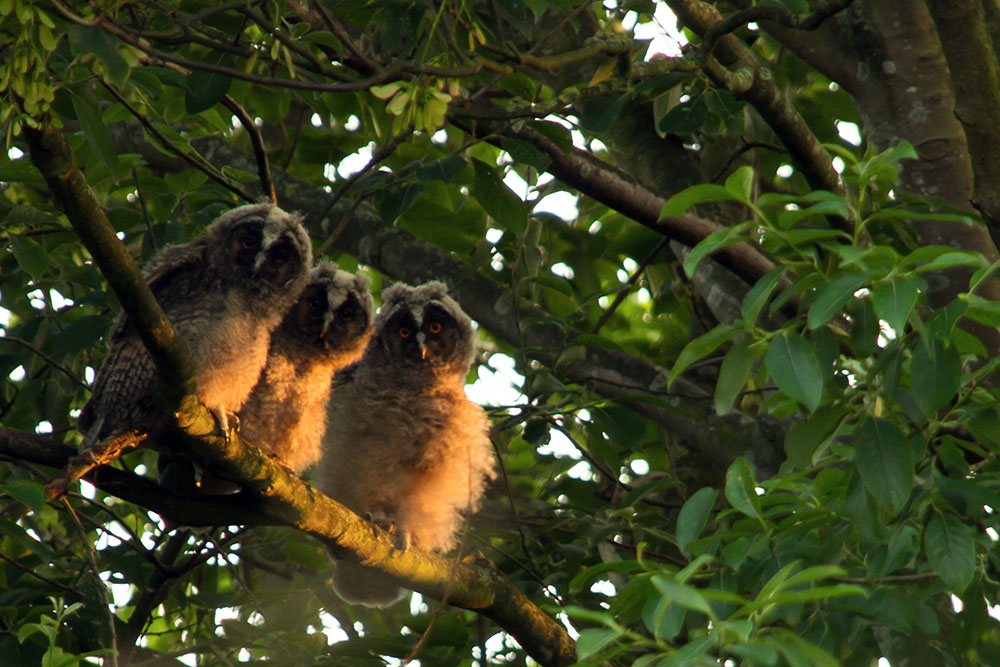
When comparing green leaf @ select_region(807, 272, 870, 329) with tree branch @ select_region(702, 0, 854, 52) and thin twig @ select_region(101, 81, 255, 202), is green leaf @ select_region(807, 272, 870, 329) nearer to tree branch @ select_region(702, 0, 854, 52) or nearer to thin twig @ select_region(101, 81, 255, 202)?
tree branch @ select_region(702, 0, 854, 52)

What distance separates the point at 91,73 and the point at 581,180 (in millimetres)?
1887

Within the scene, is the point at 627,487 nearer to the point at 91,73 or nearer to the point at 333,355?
the point at 333,355

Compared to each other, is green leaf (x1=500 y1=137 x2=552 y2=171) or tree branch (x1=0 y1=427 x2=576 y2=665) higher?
green leaf (x1=500 y1=137 x2=552 y2=171)

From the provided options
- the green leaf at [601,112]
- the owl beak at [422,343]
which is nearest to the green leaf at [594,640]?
the green leaf at [601,112]

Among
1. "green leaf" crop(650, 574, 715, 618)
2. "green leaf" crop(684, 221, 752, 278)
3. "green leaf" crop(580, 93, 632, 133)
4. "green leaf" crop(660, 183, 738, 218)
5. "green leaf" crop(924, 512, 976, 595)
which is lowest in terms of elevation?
"green leaf" crop(650, 574, 715, 618)

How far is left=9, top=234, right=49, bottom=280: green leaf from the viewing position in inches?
124

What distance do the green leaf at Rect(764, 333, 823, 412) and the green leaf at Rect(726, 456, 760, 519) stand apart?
0.92ft

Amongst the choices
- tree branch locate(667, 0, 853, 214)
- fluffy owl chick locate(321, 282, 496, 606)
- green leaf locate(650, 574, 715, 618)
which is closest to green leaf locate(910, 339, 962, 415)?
green leaf locate(650, 574, 715, 618)

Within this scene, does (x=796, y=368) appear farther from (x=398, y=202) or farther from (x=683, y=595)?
(x=398, y=202)

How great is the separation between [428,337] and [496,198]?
2.34 feet

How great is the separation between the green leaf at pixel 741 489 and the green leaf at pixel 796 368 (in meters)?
0.28

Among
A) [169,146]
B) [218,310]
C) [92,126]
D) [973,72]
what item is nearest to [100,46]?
[92,126]

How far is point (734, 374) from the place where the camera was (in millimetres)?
2078

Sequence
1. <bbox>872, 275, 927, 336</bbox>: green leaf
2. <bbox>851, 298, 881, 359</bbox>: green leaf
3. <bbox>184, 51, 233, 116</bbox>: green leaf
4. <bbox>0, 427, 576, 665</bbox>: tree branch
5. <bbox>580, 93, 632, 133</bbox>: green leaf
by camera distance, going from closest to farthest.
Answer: <bbox>872, 275, 927, 336</bbox>: green leaf
<bbox>851, 298, 881, 359</bbox>: green leaf
<bbox>0, 427, 576, 665</bbox>: tree branch
<bbox>184, 51, 233, 116</bbox>: green leaf
<bbox>580, 93, 632, 133</bbox>: green leaf
